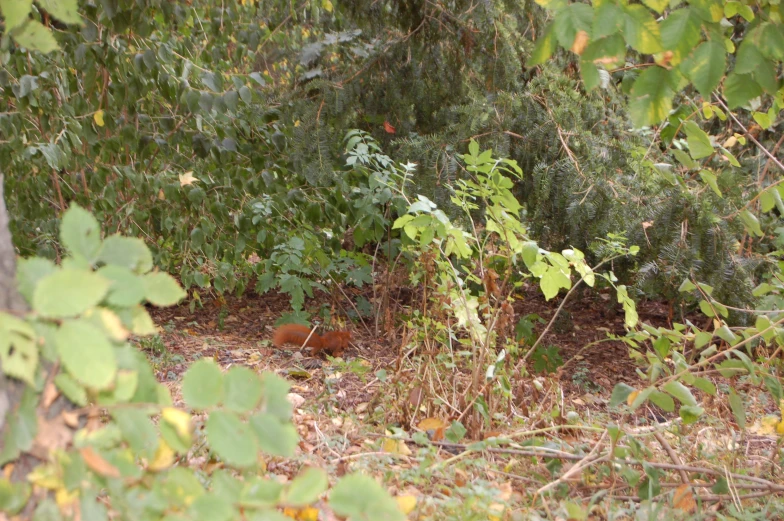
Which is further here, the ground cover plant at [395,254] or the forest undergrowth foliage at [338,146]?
the forest undergrowth foliage at [338,146]

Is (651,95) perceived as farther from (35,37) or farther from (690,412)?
(35,37)

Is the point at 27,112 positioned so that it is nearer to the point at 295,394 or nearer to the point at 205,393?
the point at 295,394

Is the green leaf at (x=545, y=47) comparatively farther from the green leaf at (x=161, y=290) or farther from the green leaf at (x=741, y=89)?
the green leaf at (x=161, y=290)

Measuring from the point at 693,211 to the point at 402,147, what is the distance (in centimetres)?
155

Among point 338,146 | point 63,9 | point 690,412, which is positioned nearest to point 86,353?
point 63,9

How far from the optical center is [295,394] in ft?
8.63

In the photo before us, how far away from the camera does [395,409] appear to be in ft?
7.75

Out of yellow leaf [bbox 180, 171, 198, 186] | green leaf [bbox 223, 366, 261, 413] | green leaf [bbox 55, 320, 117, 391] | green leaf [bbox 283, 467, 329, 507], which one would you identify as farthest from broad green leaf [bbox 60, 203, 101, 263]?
yellow leaf [bbox 180, 171, 198, 186]

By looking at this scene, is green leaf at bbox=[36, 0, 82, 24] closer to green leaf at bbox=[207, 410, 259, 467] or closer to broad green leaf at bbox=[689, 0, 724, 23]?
green leaf at bbox=[207, 410, 259, 467]

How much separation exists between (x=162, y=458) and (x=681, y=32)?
132 centimetres

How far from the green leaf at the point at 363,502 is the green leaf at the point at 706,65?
1.16m

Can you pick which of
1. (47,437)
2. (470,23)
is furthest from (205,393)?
(470,23)

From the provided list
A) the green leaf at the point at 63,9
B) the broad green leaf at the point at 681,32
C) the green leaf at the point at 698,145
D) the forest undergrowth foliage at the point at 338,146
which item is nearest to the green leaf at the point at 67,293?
the green leaf at the point at 63,9

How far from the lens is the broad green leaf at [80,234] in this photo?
0.79 metres
